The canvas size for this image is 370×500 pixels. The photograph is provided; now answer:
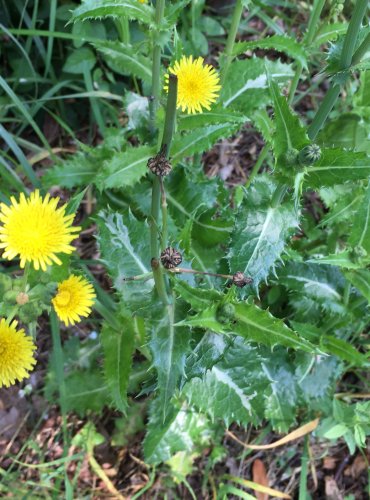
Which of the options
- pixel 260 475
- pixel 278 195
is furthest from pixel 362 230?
pixel 260 475

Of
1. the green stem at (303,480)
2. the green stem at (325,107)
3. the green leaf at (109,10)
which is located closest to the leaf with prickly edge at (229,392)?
the green stem at (303,480)

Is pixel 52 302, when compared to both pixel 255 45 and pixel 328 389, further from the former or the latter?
pixel 328 389

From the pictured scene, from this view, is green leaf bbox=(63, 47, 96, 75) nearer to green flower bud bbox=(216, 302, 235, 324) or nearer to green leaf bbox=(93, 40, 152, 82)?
green leaf bbox=(93, 40, 152, 82)

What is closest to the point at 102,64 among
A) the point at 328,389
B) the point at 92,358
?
the point at 92,358

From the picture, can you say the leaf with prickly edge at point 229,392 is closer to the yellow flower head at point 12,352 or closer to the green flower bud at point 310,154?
the yellow flower head at point 12,352

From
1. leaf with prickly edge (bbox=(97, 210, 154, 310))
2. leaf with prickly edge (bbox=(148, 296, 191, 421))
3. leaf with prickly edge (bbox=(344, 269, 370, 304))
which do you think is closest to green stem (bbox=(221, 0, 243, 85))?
leaf with prickly edge (bbox=(97, 210, 154, 310))

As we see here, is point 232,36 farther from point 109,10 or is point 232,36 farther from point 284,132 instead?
point 284,132
